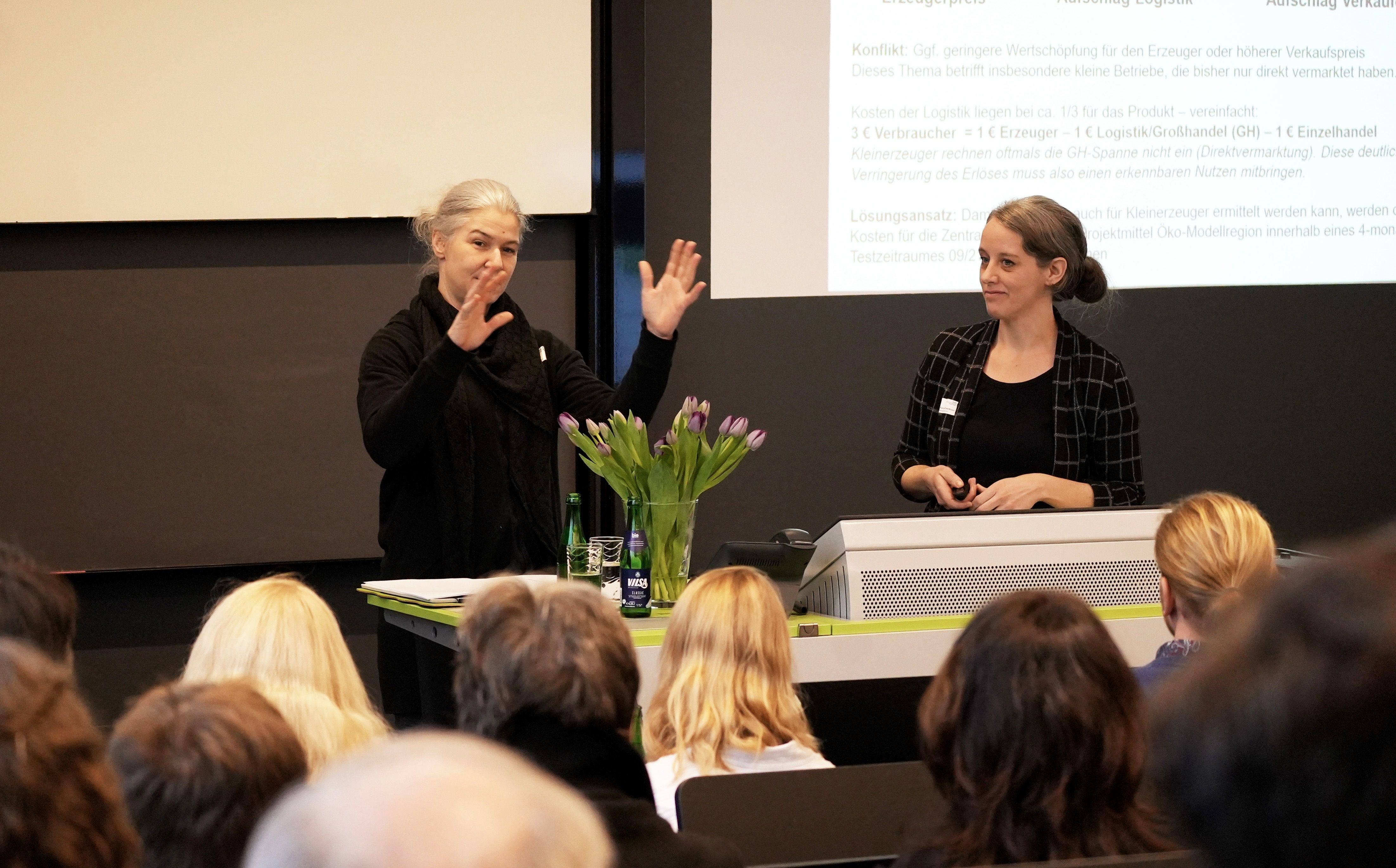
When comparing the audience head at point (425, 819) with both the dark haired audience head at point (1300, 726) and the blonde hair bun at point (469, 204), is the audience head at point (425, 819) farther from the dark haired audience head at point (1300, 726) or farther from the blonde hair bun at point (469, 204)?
the blonde hair bun at point (469, 204)

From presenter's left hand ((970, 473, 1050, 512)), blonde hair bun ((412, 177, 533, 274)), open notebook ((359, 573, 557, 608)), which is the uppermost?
blonde hair bun ((412, 177, 533, 274))

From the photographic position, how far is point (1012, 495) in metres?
2.94

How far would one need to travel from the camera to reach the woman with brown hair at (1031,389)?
3189 millimetres

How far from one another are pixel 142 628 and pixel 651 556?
233 cm

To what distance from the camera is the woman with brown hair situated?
319 cm

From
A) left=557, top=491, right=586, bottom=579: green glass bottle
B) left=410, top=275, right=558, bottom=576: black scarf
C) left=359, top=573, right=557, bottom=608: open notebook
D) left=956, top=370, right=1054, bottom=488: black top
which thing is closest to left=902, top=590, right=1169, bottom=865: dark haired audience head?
left=359, top=573, right=557, bottom=608: open notebook

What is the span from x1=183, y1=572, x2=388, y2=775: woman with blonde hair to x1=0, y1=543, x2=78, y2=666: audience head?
0.17 meters

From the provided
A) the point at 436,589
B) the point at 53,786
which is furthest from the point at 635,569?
the point at 53,786

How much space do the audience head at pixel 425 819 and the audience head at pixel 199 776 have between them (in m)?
0.45

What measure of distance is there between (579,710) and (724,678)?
0.70 metres

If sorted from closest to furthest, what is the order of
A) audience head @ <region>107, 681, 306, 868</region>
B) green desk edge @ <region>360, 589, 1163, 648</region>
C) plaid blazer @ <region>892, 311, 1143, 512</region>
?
audience head @ <region>107, 681, 306, 868</region>, green desk edge @ <region>360, 589, 1163, 648</region>, plaid blazer @ <region>892, 311, 1143, 512</region>

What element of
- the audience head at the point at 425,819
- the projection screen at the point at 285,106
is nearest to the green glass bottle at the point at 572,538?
the projection screen at the point at 285,106

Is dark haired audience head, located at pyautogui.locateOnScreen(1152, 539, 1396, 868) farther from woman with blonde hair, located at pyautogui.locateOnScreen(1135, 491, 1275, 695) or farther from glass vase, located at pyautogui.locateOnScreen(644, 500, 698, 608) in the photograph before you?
glass vase, located at pyautogui.locateOnScreen(644, 500, 698, 608)

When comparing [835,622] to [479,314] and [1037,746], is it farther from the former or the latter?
[1037,746]
